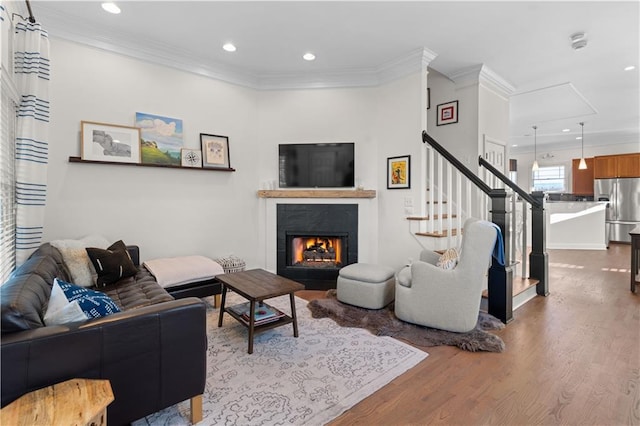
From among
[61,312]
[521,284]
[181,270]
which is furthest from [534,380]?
[181,270]

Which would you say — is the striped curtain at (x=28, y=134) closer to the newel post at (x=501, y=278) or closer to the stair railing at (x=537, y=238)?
the newel post at (x=501, y=278)

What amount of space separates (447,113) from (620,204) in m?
6.51

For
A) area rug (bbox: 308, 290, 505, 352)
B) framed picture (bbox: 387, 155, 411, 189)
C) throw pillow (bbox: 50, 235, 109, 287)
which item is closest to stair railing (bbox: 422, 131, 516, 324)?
area rug (bbox: 308, 290, 505, 352)

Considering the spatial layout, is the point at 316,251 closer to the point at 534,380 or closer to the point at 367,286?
the point at 367,286

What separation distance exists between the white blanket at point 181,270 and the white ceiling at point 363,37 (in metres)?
2.32

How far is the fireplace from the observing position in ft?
13.8

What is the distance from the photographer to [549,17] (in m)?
3.00

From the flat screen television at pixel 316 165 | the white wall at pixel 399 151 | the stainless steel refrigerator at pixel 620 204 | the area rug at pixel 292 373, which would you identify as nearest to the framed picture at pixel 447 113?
the white wall at pixel 399 151

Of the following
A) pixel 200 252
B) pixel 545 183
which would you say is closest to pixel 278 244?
pixel 200 252

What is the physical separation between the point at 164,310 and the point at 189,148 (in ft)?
9.13

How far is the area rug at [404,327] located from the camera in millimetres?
2520

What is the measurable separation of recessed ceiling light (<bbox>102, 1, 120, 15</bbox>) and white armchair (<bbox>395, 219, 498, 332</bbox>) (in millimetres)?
3564

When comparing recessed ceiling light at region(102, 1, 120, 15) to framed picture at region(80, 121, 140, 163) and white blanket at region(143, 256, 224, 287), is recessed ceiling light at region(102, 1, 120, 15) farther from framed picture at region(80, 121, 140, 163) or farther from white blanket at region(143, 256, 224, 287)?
white blanket at region(143, 256, 224, 287)

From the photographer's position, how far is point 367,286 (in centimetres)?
324
